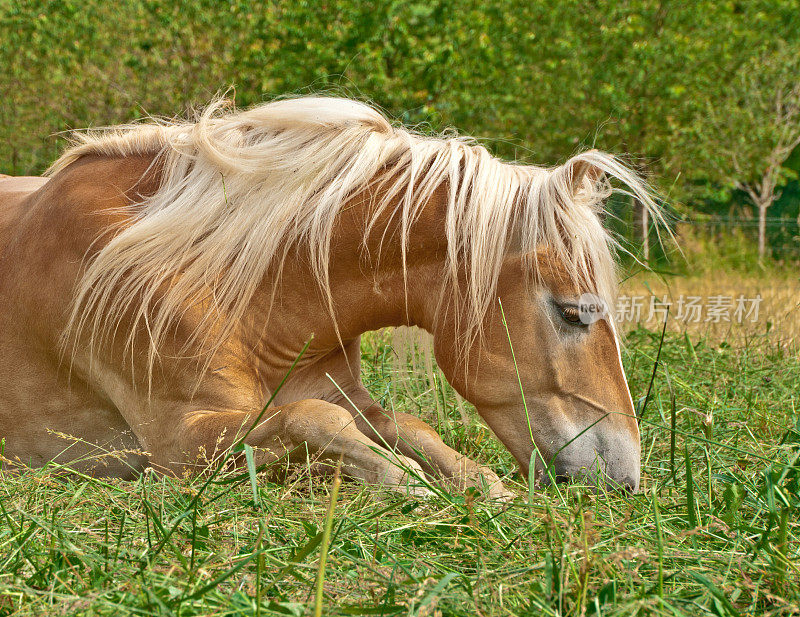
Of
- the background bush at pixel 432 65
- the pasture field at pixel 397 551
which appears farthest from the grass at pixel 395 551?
the background bush at pixel 432 65

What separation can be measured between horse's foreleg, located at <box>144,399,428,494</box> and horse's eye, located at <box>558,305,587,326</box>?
62 cm

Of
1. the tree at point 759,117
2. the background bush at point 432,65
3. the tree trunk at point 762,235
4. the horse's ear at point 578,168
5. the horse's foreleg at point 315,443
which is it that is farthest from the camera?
the tree at point 759,117

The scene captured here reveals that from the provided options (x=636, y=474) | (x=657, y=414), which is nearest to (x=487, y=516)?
(x=636, y=474)

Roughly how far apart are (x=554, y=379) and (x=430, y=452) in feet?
1.49

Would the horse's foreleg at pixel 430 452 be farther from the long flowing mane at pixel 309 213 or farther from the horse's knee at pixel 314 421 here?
the long flowing mane at pixel 309 213

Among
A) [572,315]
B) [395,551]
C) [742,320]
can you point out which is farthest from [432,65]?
[395,551]

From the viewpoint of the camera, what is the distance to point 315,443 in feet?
7.61

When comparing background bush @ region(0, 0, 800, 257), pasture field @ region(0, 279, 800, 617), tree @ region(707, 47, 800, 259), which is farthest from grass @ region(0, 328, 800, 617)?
tree @ region(707, 47, 800, 259)

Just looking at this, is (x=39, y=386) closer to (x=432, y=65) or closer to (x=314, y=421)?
(x=314, y=421)

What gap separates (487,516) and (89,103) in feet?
34.0

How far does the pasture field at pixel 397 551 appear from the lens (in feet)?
5.19

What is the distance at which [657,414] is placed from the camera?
11.9 feet

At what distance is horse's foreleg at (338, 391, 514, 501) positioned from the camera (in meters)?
2.39

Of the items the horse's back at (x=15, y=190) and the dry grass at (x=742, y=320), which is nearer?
the horse's back at (x=15, y=190)
